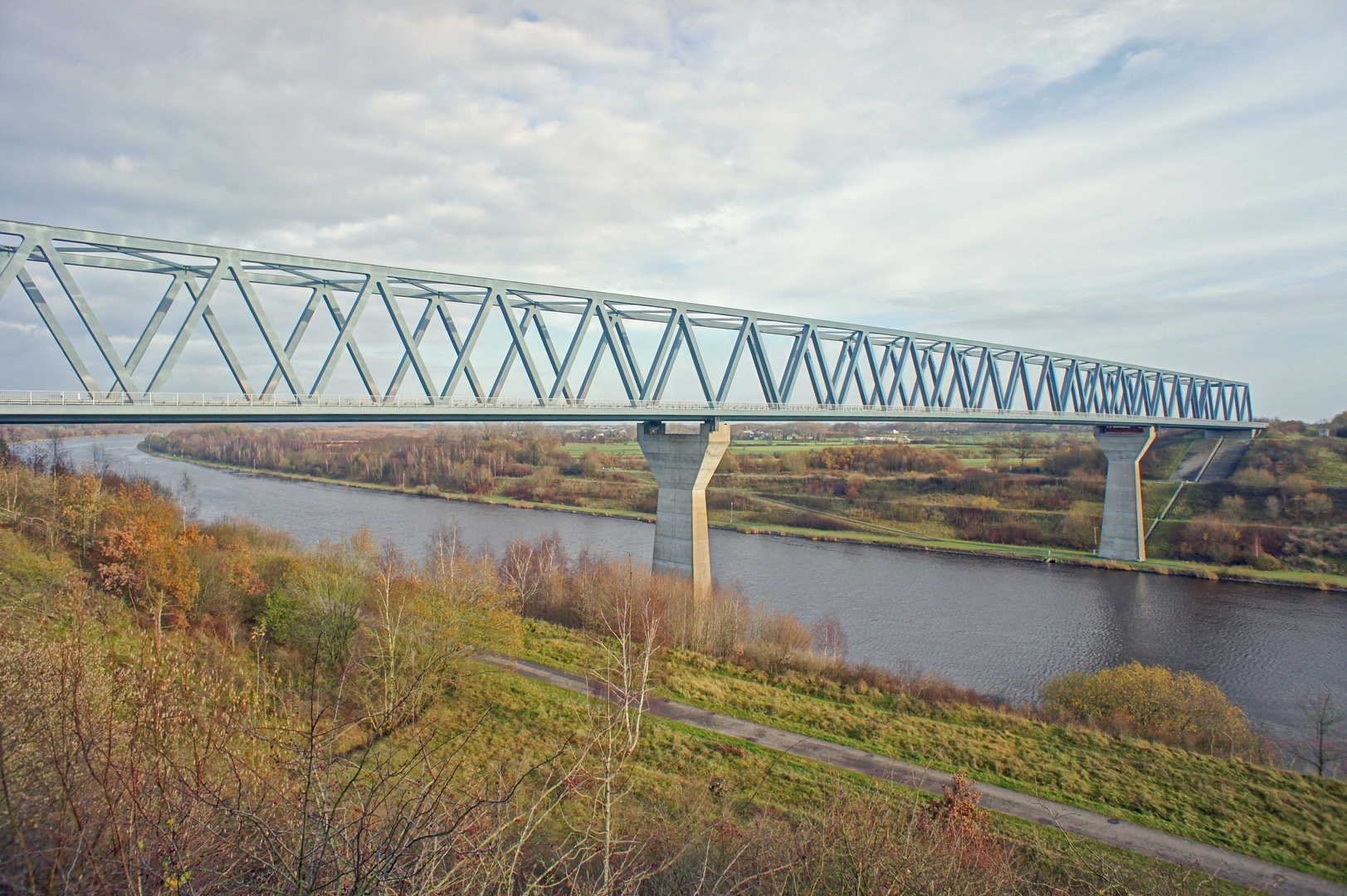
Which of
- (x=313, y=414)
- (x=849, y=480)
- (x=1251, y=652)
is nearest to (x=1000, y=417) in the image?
(x=1251, y=652)

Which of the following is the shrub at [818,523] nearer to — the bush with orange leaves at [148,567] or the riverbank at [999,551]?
the riverbank at [999,551]

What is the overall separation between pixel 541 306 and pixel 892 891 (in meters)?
21.7

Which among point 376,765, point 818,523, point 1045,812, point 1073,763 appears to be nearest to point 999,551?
point 818,523

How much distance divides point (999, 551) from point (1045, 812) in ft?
122

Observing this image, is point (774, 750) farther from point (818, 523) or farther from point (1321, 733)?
point (818, 523)

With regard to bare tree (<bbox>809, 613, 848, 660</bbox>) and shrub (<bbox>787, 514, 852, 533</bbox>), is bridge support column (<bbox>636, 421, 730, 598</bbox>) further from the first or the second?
shrub (<bbox>787, 514, 852, 533</bbox>)

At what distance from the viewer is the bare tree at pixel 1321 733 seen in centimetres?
1727

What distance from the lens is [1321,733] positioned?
17.4 m

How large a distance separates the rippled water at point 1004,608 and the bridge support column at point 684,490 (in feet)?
19.3

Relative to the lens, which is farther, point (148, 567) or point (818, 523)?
point (818, 523)

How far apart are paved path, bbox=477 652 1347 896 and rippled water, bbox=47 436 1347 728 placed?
34.0 feet

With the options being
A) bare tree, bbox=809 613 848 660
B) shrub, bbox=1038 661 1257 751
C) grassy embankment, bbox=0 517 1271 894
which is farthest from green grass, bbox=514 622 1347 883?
bare tree, bbox=809 613 848 660

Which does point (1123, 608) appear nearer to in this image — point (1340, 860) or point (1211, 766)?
point (1211, 766)

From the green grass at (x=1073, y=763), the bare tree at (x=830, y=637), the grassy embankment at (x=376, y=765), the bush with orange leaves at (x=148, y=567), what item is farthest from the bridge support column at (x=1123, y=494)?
the bush with orange leaves at (x=148, y=567)
